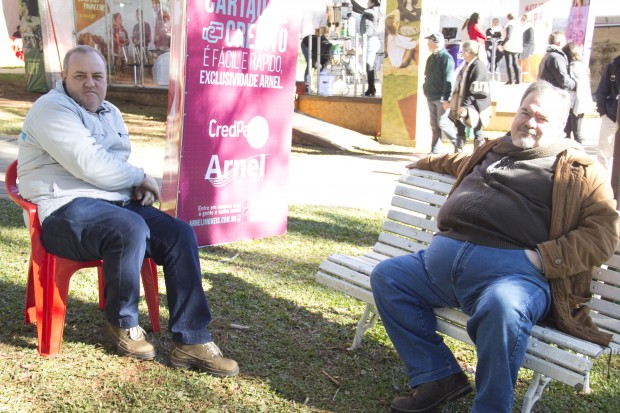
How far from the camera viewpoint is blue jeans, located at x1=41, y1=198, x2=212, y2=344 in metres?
3.18

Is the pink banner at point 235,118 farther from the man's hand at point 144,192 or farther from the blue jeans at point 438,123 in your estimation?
the blue jeans at point 438,123

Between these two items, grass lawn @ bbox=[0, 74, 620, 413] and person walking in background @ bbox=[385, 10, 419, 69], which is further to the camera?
person walking in background @ bbox=[385, 10, 419, 69]

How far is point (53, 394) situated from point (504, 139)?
234cm

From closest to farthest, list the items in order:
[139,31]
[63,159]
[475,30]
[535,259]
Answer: [535,259] → [63,159] → [475,30] → [139,31]

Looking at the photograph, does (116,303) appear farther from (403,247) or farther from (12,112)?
(12,112)

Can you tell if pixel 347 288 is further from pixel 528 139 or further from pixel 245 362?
pixel 528 139

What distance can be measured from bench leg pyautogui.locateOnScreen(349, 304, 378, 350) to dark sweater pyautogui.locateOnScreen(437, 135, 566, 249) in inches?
24.1

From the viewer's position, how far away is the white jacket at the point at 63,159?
10.8 feet

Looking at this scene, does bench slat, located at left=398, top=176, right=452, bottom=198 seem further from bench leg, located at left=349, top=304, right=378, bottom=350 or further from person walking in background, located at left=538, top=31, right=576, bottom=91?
person walking in background, located at left=538, top=31, right=576, bottom=91

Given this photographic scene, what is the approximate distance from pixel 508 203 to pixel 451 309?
542mm

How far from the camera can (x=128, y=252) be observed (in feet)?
10.4

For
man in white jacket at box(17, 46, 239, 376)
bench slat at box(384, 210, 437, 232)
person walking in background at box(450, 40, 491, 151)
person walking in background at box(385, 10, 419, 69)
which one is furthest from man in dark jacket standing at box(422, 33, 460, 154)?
man in white jacket at box(17, 46, 239, 376)

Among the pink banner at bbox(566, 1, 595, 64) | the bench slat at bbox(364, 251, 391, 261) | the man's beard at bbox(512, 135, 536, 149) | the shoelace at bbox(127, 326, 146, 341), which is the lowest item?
the shoelace at bbox(127, 326, 146, 341)

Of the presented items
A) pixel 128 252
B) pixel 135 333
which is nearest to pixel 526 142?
pixel 128 252
